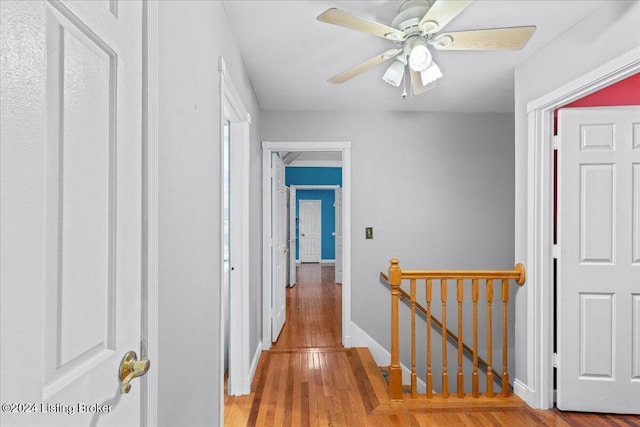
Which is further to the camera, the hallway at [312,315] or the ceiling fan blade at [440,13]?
the hallway at [312,315]

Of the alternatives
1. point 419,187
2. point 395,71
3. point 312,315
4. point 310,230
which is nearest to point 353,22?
point 395,71

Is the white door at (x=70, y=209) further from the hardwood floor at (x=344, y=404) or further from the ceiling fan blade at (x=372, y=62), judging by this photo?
the hardwood floor at (x=344, y=404)

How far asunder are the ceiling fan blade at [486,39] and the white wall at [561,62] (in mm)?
616

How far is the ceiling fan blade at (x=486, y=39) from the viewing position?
1504 mm

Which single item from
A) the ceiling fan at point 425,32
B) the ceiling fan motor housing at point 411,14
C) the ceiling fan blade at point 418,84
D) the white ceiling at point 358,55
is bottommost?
the ceiling fan blade at point 418,84

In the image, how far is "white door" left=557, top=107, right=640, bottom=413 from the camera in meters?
2.16

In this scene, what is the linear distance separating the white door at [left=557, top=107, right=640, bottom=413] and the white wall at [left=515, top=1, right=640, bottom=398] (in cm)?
24

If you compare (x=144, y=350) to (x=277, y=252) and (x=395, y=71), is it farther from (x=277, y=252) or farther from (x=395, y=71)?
(x=277, y=252)

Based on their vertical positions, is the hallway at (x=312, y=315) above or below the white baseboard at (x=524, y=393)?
below

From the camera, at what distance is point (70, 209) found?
23.4 inches

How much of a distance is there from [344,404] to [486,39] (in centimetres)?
231

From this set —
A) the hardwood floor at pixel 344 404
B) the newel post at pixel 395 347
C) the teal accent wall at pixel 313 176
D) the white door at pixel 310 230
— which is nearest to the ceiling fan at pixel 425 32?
the newel post at pixel 395 347

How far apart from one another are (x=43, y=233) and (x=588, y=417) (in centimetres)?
299

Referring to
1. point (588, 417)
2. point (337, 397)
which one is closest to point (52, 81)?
point (337, 397)
